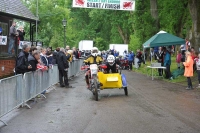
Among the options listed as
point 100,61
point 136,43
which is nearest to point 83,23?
point 136,43

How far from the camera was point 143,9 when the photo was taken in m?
40.4

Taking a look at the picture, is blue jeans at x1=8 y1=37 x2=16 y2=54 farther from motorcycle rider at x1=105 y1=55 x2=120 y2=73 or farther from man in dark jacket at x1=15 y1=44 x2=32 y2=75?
man in dark jacket at x1=15 y1=44 x2=32 y2=75

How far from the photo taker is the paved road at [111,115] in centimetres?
861

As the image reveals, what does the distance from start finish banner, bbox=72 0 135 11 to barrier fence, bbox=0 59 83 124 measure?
9.16 metres

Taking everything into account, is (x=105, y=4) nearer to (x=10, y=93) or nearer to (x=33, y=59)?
(x=33, y=59)

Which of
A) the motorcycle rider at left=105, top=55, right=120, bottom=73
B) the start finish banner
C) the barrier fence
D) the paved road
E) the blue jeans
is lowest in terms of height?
the paved road

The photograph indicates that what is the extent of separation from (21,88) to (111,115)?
9.64 ft

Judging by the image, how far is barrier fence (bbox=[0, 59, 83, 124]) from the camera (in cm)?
955

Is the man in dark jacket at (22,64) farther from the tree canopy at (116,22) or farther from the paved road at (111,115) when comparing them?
the tree canopy at (116,22)

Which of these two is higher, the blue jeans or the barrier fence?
the blue jeans

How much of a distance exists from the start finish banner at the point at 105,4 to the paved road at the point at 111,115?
36.4ft

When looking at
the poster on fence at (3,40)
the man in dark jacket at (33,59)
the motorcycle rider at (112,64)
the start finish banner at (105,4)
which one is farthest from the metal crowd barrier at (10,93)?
the start finish banner at (105,4)

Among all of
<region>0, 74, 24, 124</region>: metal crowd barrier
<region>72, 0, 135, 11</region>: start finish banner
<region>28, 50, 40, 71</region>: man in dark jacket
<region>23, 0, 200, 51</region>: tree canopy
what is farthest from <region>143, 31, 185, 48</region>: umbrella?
<region>0, 74, 24, 124</region>: metal crowd barrier

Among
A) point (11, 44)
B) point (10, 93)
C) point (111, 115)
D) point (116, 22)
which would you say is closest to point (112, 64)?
point (111, 115)
